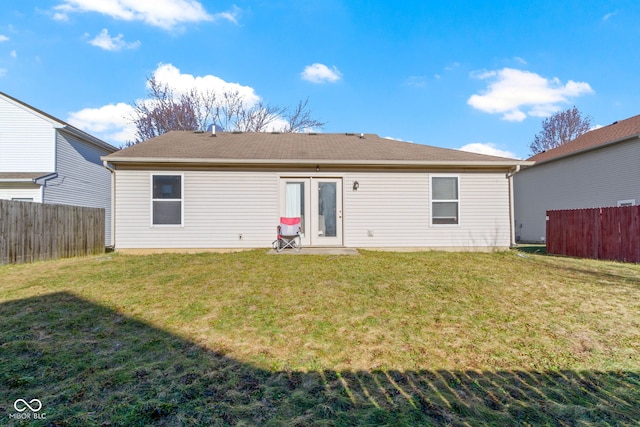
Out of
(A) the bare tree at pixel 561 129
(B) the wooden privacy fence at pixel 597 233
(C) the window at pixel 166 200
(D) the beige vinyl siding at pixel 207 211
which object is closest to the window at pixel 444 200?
(B) the wooden privacy fence at pixel 597 233

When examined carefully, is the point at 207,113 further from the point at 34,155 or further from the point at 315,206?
the point at 315,206

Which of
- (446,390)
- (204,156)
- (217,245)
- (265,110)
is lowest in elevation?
(446,390)

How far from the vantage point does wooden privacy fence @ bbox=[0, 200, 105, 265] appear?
731cm

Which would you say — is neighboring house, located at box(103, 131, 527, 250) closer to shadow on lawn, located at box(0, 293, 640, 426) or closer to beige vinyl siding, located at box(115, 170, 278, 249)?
beige vinyl siding, located at box(115, 170, 278, 249)

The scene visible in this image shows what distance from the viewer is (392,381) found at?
7.59 feet

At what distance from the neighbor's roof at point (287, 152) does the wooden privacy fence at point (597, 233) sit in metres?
2.76

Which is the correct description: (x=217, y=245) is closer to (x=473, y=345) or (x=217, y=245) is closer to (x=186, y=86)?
(x=473, y=345)

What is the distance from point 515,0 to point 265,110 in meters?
15.3

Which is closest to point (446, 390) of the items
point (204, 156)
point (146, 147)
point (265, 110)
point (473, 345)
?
point (473, 345)

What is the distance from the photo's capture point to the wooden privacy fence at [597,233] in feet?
26.0

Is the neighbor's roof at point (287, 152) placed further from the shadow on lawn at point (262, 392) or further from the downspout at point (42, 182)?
the shadow on lawn at point (262, 392)

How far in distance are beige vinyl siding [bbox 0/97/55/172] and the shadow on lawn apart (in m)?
12.6

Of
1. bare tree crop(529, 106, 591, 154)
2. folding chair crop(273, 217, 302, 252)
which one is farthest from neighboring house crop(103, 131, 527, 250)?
bare tree crop(529, 106, 591, 154)

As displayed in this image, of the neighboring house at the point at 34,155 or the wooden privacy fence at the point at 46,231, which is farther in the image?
the neighboring house at the point at 34,155
